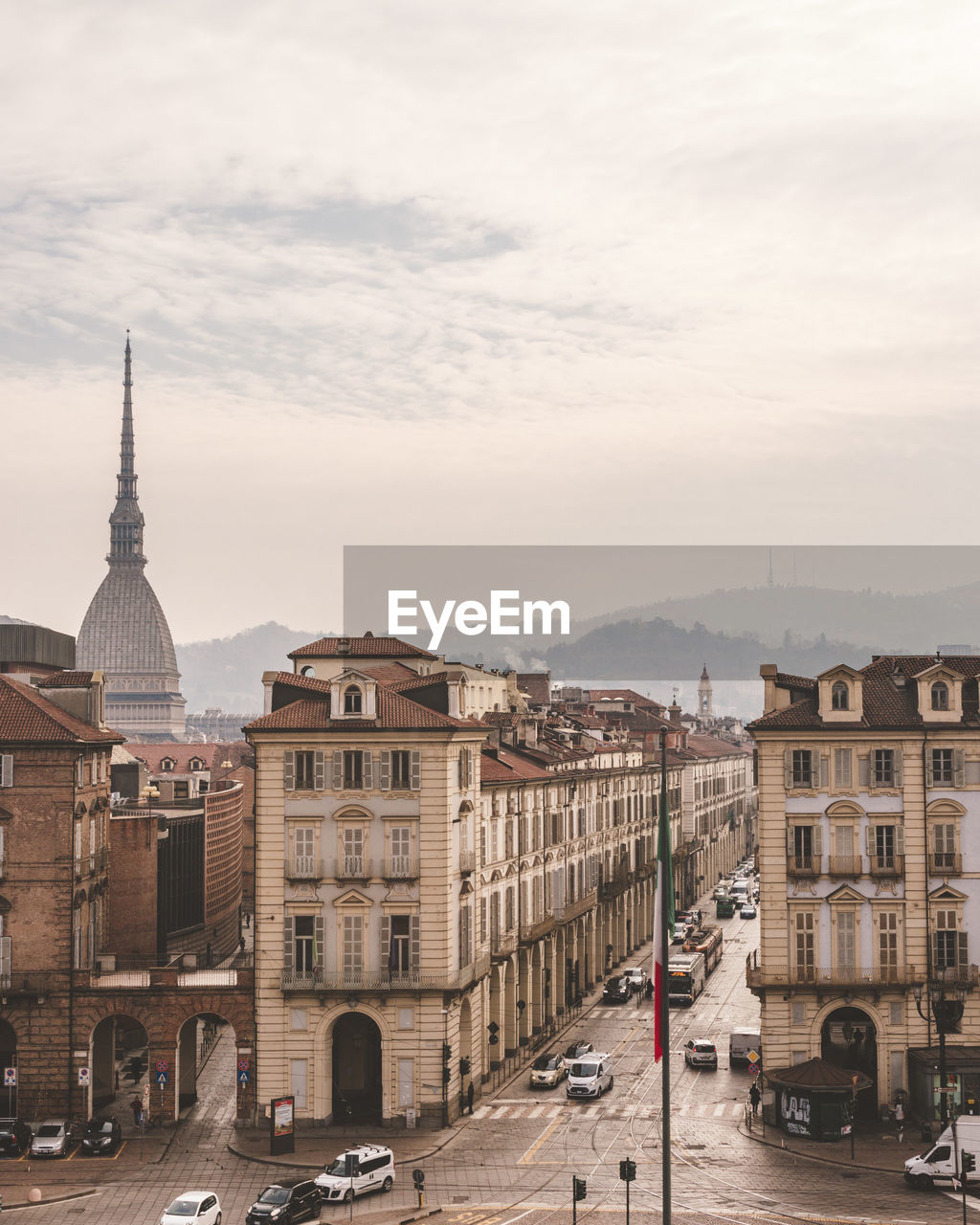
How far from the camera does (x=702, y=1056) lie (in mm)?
101125

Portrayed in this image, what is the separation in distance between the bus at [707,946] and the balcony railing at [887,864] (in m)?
54.5

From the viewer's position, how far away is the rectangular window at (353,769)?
277 ft

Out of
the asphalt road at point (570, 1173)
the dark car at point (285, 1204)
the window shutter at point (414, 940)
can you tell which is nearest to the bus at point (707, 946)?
the asphalt road at point (570, 1173)

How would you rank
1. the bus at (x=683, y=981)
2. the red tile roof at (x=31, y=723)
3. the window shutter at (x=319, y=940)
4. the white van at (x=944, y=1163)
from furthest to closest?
the bus at (x=683, y=981) → the red tile roof at (x=31, y=723) → the window shutter at (x=319, y=940) → the white van at (x=944, y=1163)

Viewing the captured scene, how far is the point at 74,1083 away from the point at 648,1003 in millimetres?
53436

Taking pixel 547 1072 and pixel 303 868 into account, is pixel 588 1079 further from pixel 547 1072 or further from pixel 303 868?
pixel 303 868

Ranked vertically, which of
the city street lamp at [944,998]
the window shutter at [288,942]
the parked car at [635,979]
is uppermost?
the window shutter at [288,942]

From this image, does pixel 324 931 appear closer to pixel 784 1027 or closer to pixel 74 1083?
pixel 74 1083

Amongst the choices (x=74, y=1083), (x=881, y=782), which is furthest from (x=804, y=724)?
(x=74, y=1083)

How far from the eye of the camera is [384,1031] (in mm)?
83312

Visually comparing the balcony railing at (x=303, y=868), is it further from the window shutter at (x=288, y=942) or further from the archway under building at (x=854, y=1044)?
the archway under building at (x=854, y=1044)

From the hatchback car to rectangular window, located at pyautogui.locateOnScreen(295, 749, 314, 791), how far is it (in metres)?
32.5

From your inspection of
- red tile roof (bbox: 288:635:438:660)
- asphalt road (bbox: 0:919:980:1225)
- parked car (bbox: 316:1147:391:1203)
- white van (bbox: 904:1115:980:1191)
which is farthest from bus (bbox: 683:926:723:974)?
parked car (bbox: 316:1147:391:1203)

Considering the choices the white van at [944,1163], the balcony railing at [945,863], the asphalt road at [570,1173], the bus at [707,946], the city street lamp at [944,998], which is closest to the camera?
the asphalt road at [570,1173]
